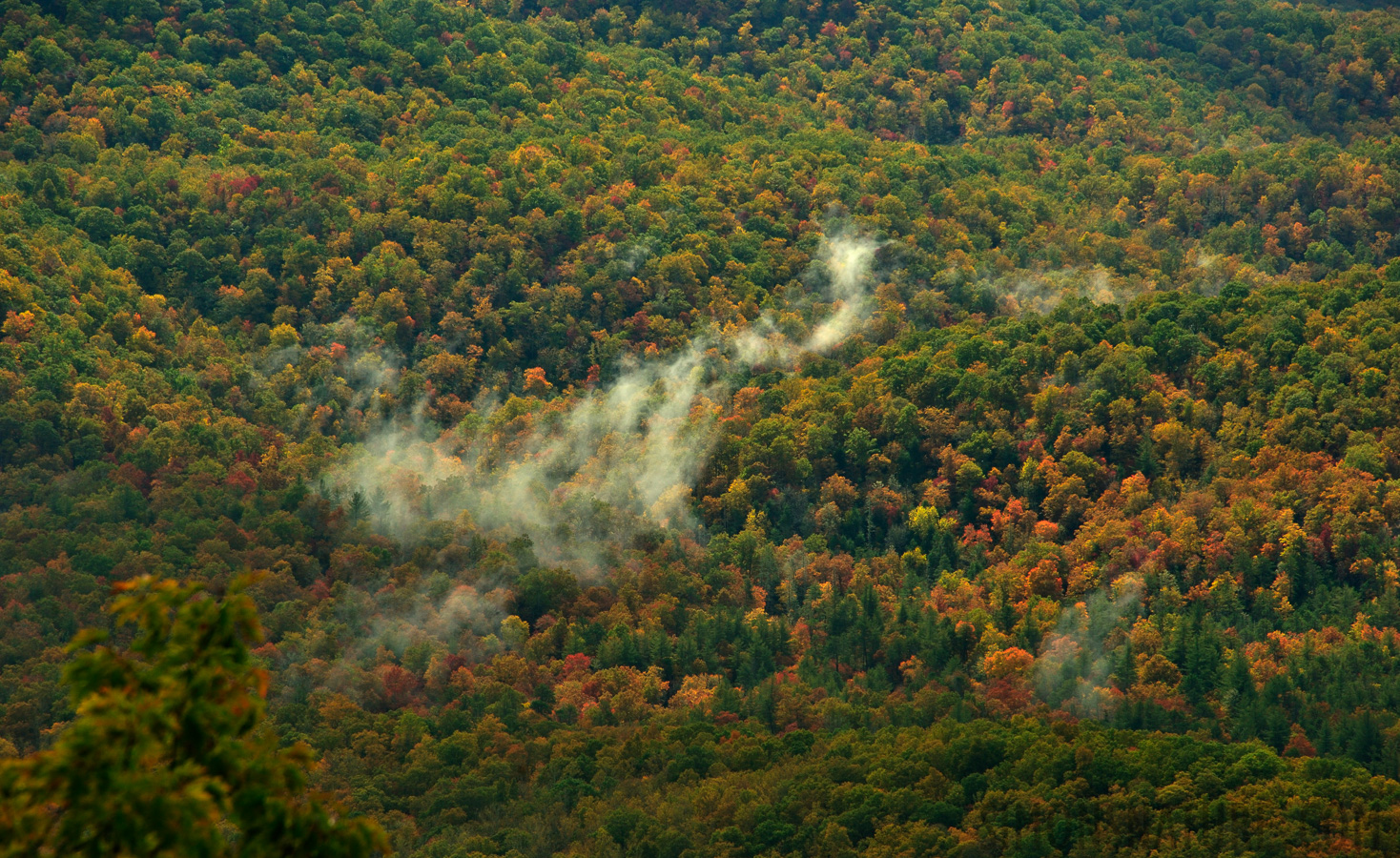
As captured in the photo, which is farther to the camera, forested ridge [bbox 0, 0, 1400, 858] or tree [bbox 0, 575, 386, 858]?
forested ridge [bbox 0, 0, 1400, 858]

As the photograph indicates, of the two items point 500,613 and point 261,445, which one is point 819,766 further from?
point 261,445

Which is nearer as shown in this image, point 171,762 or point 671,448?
point 171,762

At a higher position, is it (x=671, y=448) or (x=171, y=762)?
(x=171, y=762)

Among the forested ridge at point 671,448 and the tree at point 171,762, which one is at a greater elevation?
the tree at point 171,762

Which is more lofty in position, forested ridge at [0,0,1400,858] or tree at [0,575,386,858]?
tree at [0,575,386,858]

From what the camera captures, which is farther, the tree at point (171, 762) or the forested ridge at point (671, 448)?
the forested ridge at point (671, 448)
